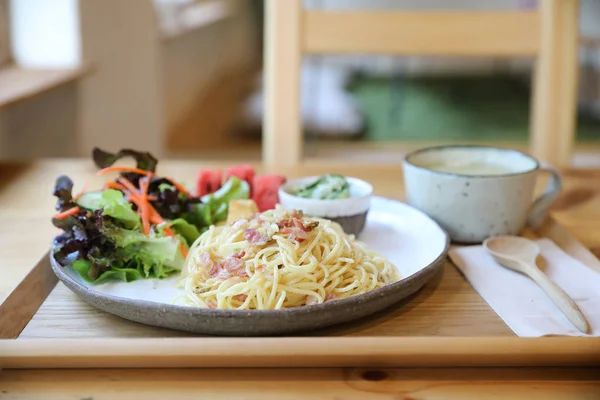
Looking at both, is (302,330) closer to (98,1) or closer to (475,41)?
(475,41)

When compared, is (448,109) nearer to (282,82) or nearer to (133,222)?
(282,82)

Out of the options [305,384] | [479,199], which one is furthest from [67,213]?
[479,199]

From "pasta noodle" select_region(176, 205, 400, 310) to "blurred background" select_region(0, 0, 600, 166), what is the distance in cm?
80

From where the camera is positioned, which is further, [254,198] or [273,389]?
[254,198]

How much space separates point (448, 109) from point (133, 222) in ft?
14.2

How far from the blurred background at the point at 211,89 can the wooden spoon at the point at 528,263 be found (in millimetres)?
979

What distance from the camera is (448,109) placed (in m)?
4.99

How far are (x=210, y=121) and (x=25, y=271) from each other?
299 cm

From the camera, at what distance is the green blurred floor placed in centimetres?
417

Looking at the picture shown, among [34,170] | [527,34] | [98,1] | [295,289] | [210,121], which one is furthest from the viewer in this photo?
[210,121]

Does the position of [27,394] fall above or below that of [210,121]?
above

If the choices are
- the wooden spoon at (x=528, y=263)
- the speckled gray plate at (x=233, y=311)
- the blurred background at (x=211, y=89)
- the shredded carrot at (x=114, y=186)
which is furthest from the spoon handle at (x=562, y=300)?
the blurred background at (x=211, y=89)

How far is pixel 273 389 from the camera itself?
0.62 meters

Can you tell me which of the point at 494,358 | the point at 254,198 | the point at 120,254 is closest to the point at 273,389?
the point at 494,358
